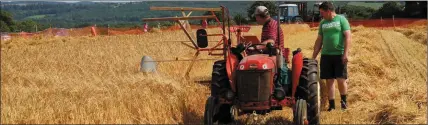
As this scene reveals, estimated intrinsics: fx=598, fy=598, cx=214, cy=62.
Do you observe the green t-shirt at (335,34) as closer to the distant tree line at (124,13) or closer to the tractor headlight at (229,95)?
the tractor headlight at (229,95)

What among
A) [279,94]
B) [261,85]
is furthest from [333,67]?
[261,85]

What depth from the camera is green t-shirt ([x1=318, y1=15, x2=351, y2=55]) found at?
9.02 metres

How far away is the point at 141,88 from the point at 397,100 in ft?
12.2

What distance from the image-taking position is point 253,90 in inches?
296

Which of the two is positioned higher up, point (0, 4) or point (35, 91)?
point (0, 4)

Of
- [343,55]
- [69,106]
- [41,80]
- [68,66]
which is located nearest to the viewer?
[69,106]

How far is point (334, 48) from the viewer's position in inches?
356

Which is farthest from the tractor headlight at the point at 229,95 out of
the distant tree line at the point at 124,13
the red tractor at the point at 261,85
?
the distant tree line at the point at 124,13

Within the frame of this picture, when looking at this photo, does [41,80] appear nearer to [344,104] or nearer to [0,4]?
[0,4]

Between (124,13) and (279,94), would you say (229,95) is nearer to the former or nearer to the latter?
(279,94)

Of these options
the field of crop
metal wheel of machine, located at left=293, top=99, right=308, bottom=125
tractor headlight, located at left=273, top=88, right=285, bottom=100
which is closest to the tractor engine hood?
tractor headlight, located at left=273, top=88, right=285, bottom=100

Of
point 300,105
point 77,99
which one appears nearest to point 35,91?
point 77,99

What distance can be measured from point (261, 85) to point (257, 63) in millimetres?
289

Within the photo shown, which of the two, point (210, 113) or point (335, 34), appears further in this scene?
point (335, 34)
